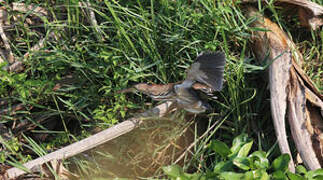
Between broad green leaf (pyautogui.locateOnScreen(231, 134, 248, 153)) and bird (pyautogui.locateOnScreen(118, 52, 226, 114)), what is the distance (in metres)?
0.25

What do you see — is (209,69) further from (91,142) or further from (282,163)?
(91,142)

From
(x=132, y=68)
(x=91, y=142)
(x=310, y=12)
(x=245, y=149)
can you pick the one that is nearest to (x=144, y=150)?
(x=91, y=142)

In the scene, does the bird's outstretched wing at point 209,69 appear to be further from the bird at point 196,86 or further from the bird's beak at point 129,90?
the bird's beak at point 129,90

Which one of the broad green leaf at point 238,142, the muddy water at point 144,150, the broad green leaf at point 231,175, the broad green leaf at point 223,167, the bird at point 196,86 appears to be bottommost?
the muddy water at point 144,150

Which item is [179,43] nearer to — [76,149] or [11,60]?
[76,149]

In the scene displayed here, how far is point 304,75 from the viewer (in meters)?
2.19

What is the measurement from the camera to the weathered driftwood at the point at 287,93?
2.04 meters

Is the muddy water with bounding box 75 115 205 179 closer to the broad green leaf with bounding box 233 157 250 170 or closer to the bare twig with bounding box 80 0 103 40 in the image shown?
the broad green leaf with bounding box 233 157 250 170

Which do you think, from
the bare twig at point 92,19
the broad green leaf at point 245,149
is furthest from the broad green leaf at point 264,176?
the bare twig at point 92,19

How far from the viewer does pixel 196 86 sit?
1937 mm

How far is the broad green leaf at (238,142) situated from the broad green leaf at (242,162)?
0.09 metres

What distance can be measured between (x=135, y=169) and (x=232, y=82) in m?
0.74

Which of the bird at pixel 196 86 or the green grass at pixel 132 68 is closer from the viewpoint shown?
the bird at pixel 196 86

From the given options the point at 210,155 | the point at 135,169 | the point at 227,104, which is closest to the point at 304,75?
the point at 227,104
